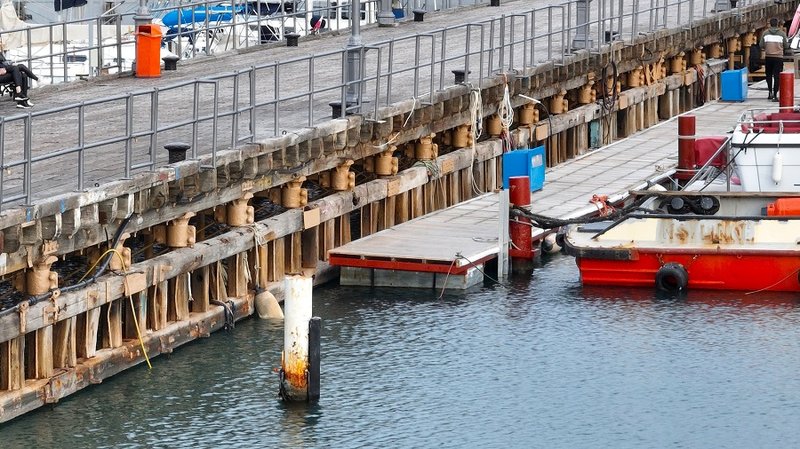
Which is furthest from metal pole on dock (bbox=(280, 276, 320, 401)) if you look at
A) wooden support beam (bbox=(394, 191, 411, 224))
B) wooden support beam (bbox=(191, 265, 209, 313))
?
wooden support beam (bbox=(394, 191, 411, 224))

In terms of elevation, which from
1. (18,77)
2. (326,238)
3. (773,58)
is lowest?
(326,238)

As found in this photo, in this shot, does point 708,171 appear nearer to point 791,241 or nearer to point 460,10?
point 791,241

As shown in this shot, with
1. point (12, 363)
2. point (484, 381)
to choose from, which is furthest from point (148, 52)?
point (12, 363)

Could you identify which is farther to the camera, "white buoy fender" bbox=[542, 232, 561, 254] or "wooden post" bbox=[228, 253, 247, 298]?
"white buoy fender" bbox=[542, 232, 561, 254]

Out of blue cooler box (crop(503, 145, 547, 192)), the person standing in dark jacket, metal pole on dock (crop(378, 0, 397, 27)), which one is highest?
metal pole on dock (crop(378, 0, 397, 27))

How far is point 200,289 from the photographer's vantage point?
24672mm

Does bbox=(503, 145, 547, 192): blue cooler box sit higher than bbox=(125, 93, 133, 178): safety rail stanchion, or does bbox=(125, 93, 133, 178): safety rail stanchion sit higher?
bbox=(125, 93, 133, 178): safety rail stanchion

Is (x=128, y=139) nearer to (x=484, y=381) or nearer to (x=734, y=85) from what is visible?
(x=484, y=381)

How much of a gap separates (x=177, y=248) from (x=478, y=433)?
555cm

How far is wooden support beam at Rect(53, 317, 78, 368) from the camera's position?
21312 mm

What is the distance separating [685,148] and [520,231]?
628 cm

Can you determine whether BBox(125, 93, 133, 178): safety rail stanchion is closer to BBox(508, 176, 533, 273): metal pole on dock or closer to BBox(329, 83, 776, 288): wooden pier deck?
BBox(329, 83, 776, 288): wooden pier deck

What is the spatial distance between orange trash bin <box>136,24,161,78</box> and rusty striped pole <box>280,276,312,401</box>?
40.8ft

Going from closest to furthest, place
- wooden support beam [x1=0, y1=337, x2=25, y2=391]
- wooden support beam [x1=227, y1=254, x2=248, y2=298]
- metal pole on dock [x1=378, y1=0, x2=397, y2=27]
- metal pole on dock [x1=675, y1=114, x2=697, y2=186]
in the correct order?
wooden support beam [x1=0, y1=337, x2=25, y2=391] < wooden support beam [x1=227, y1=254, x2=248, y2=298] < metal pole on dock [x1=675, y1=114, x2=697, y2=186] < metal pole on dock [x1=378, y1=0, x2=397, y2=27]
